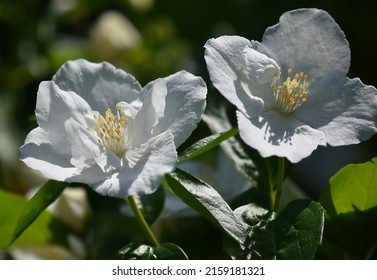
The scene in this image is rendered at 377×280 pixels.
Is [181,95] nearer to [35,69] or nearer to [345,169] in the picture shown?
[345,169]

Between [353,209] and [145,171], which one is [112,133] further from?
[353,209]

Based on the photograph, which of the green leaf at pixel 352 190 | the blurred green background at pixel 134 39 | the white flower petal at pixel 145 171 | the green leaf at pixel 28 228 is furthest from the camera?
the blurred green background at pixel 134 39

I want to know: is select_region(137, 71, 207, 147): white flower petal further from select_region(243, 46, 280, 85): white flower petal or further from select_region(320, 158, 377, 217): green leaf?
select_region(320, 158, 377, 217): green leaf

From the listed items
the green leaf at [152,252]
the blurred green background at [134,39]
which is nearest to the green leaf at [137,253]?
the green leaf at [152,252]

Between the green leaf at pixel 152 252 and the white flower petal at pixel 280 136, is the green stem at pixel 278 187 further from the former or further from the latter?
the green leaf at pixel 152 252

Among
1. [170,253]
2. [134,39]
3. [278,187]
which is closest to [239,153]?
[278,187]

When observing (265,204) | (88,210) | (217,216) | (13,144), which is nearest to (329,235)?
(265,204)
